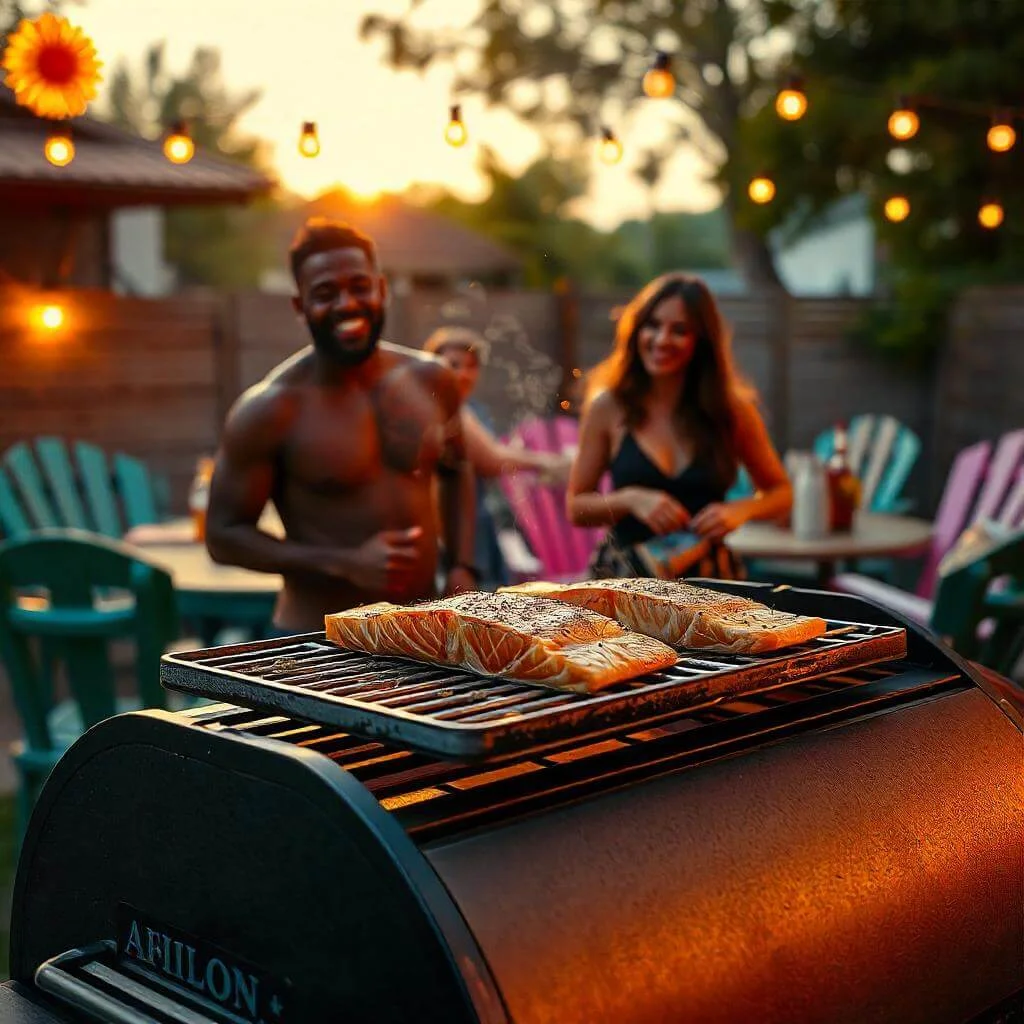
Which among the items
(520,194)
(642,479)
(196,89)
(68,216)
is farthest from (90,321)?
(196,89)

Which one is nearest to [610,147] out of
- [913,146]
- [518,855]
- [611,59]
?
[518,855]

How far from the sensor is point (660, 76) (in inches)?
177

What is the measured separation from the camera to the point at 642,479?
352cm

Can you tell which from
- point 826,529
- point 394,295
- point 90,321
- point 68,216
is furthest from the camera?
point 68,216

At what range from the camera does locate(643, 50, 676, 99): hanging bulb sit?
4457mm

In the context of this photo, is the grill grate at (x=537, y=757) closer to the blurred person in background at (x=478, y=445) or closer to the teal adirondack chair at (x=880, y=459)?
the blurred person in background at (x=478, y=445)

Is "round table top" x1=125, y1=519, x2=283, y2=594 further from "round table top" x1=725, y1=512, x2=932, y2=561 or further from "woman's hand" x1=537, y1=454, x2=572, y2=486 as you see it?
"round table top" x1=725, y1=512, x2=932, y2=561

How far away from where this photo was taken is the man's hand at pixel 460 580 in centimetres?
291

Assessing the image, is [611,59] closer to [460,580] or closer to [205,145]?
[205,145]

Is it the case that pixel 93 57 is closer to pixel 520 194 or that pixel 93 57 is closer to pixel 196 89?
pixel 520 194

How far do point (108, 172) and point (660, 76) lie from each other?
14.5 ft

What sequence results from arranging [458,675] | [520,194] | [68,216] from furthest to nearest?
[520,194], [68,216], [458,675]

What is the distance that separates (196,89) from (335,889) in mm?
36166

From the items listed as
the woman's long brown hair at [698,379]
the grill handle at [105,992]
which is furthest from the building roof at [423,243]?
the grill handle at [105,992]
